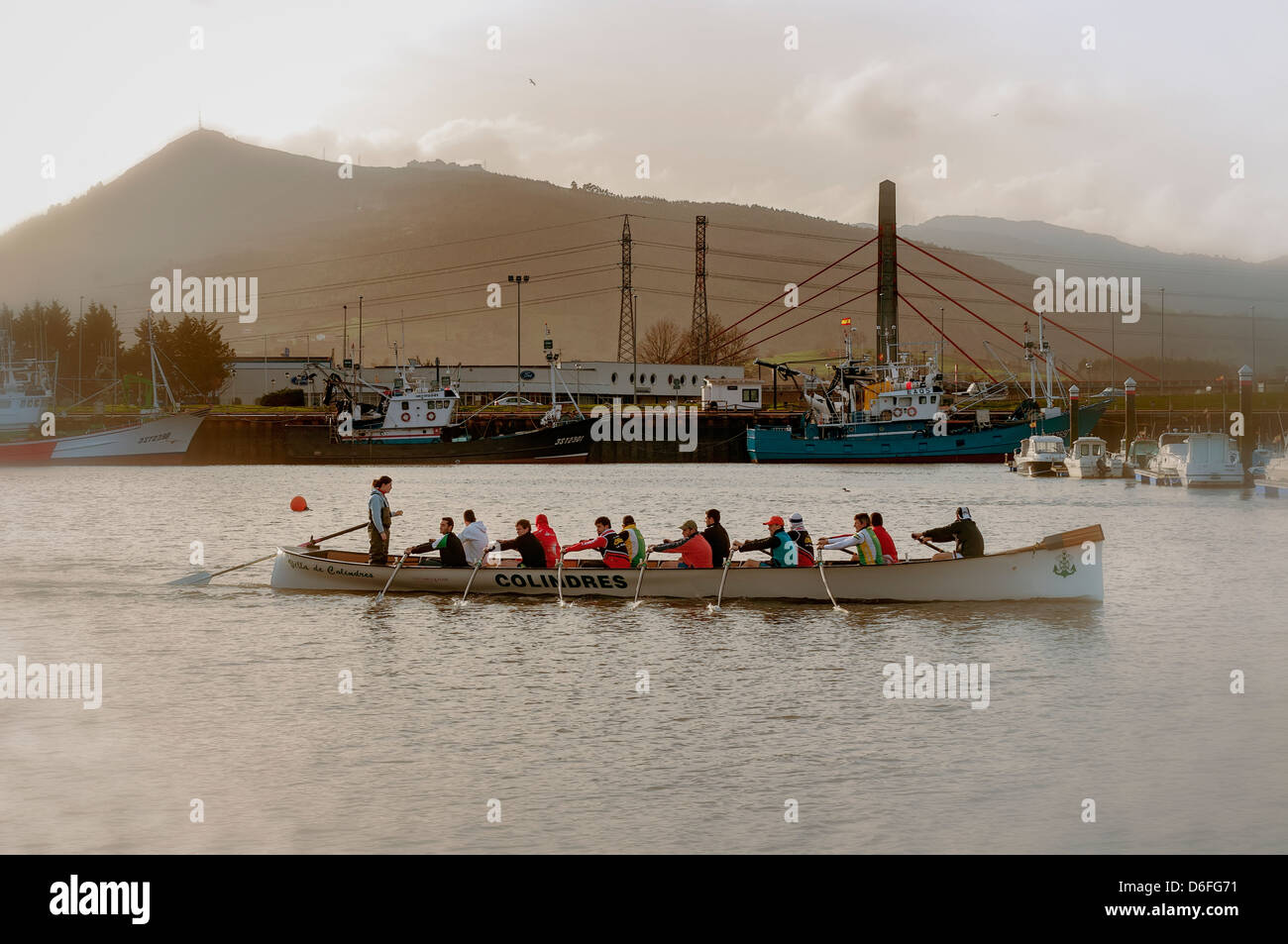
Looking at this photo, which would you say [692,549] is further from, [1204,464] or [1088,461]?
[1088,461]

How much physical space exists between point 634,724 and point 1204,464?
2352 inches

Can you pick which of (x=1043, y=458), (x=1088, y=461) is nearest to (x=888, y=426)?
(x=1043, y=458)

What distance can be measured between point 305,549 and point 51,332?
150100 millimetres

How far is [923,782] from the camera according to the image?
52.1 feet

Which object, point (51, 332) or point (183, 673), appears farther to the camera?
point (51, 332)

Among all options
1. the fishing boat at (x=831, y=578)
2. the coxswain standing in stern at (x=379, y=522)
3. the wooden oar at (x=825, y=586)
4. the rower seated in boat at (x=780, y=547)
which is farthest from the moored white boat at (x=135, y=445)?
the wooden oar at (x=825, y=586)

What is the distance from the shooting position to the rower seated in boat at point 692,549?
91.1 feet

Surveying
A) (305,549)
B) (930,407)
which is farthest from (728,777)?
(930,407)

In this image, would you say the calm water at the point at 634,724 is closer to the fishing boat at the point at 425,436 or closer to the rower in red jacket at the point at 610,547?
the rower in red jacket at the point at 610,547

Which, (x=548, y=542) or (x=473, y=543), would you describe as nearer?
(x=473, y=543)

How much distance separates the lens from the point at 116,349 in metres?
163

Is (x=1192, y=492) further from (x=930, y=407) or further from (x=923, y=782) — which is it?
(x=923, y=782)

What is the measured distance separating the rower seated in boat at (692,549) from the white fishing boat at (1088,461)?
6376 centimetres

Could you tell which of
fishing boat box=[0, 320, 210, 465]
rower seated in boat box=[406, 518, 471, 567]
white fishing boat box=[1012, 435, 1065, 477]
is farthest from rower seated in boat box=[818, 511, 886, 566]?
fishing boat box=[0, 320, 210, 465]
